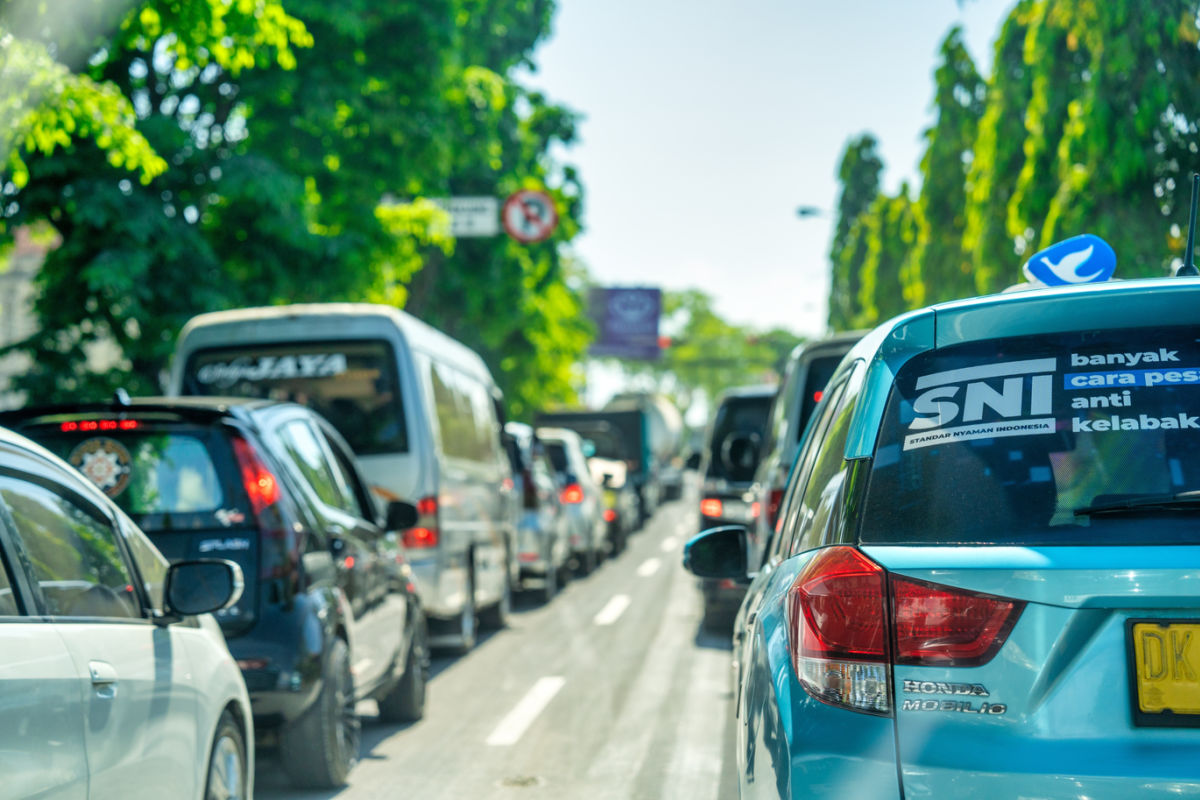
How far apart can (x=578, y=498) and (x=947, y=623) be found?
17.3 m

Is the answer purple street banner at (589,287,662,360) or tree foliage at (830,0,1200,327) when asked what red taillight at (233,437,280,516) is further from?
purple street banner at (589,287,662,360)

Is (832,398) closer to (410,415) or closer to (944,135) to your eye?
(410,415)

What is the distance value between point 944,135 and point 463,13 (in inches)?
577

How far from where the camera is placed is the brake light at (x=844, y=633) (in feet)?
8.96

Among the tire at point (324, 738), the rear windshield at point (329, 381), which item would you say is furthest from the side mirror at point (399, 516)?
the rear windshield at point (329, 381)

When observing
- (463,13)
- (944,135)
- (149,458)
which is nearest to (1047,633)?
(149,458)

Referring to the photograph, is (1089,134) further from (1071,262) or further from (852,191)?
(852,191)

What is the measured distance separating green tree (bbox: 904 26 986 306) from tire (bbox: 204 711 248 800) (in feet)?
76.6

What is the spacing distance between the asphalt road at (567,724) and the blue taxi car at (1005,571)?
354 cm

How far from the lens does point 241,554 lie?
6211 millimetres

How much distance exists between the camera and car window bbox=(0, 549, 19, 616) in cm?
326

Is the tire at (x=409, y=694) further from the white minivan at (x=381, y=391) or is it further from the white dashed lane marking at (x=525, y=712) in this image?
the white minivan at (x=381, y=391)

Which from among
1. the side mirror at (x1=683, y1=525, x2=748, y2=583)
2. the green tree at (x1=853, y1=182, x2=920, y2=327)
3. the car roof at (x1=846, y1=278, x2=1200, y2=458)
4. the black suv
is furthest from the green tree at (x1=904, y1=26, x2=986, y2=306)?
the car roof at (x1=846, y1=278, x2=1200, y2=458)

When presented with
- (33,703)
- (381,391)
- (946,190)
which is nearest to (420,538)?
(381,391)
